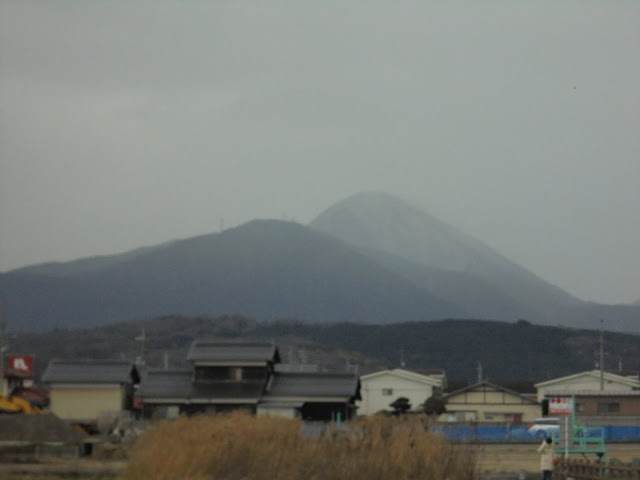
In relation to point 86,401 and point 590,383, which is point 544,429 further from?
point 590,383

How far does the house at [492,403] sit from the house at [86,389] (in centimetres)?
1791

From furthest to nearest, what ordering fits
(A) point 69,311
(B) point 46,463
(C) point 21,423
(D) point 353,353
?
(A) point 69,311, (D) point 353,353, (C) point 21,423, (B) point 46,463

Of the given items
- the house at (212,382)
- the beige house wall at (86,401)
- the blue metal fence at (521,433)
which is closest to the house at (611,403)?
the blue metal fence at (521,433)

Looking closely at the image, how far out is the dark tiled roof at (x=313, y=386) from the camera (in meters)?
40.2

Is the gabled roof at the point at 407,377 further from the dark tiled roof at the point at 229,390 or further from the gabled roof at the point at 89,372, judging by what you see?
the gabled roof at the point at 89,372

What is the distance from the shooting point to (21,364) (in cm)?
5044

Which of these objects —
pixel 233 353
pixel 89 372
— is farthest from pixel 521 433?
pixel 89 372

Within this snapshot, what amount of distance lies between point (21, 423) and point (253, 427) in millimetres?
8653

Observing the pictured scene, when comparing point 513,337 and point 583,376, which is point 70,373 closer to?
point 583,376

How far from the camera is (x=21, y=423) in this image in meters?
24.7

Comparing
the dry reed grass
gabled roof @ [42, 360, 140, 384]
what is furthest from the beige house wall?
the dry reed grass

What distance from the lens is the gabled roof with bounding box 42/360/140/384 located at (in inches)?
1661

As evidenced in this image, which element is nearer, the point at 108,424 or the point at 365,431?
the point at 365,431

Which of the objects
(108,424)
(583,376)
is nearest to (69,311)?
(583,376)
